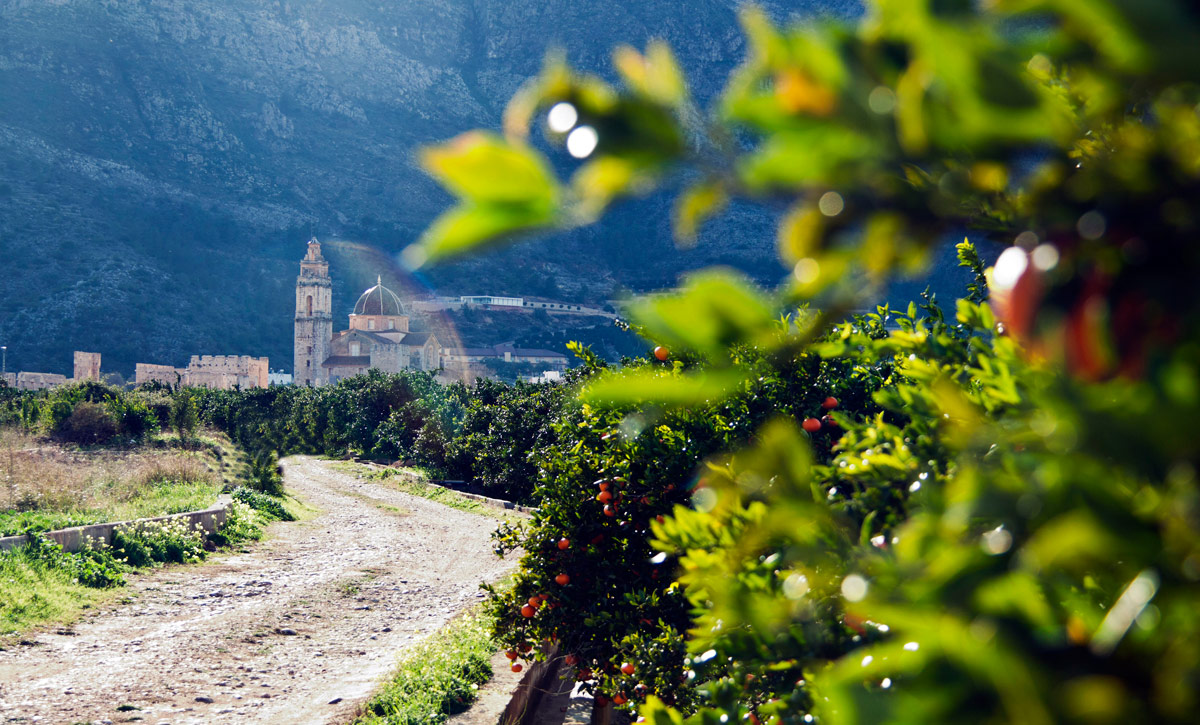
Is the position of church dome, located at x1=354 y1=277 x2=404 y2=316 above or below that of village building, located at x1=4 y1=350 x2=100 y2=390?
above

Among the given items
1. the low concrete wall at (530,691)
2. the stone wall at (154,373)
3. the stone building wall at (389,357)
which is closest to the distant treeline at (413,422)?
the low concrete wall at (530,691)

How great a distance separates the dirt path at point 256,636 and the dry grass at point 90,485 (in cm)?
160

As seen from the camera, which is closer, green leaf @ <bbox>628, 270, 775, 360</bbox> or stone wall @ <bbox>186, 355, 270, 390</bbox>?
green leaf @ <bbox>628, 270, 775, 360</bbox>

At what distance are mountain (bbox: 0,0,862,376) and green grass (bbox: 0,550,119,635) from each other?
59959 millimetres

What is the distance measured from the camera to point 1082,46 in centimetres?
49

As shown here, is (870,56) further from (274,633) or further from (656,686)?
(274,633)

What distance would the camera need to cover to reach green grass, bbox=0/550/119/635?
7477 millimetres

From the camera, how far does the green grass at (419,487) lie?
17688 millimetres

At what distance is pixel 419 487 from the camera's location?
68.7 ft

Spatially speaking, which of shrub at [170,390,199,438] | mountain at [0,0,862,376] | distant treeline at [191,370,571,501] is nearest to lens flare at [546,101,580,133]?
distant treeline at [191,370,571,501]

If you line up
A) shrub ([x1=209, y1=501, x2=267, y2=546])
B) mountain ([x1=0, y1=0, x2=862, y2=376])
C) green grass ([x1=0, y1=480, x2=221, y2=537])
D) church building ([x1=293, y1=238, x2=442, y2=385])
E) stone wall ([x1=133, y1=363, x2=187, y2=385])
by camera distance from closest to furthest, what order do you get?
green grass ([x1=0, y1=480, x2=221, y2=537]) < shrub ([x1=209, y1=501, x2=267, y2=546]) < stone wall ([x1=133, y1=363, x2=187, y2=385]) < church building ([x1=293, y1=238, x2=442, y2=385]) < mountain ([x1=0, y1=0, x2=862, y2=376])

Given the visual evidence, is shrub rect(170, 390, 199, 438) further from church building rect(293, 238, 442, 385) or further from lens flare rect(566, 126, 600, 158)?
church building rect(293, 238, 442, 385)

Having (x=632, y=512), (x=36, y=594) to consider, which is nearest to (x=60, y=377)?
(x=36, y=594)

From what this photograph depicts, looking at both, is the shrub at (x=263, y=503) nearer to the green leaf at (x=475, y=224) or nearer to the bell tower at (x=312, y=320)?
the green leaf at (x=475, y=224)
